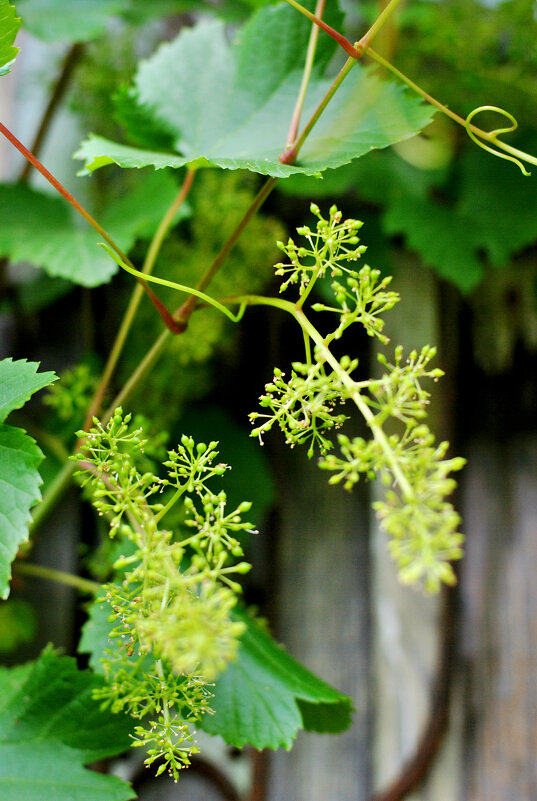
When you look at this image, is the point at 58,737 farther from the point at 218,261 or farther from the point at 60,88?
the point at 60,88

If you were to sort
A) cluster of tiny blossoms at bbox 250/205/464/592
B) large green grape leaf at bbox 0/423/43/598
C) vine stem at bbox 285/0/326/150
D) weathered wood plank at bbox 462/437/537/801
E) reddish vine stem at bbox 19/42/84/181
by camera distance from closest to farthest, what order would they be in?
1. cluster of tiny blossoms at bbox 250/205/464/592
2. large green grape leaf at bbox 0/423/43/598
3. vine stem at bbox 285/0/326/150
4. weathered wood plank at bbox 462/437/537/801
5. reddish vine stem at bbox 19/42/84/181

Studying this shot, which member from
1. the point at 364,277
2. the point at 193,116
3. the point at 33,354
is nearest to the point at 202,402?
the point at 33,354

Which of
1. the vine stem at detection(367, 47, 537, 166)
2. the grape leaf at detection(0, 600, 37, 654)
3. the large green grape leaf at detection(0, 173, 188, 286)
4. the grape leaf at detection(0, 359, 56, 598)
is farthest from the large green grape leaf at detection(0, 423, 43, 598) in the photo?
the grape leaf at detection(0, 600, 37, 654)

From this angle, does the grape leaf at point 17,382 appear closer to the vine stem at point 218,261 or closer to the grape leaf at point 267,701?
the vine stem at point 218,261

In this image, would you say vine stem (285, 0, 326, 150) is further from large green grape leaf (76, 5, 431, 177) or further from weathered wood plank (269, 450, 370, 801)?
weathered wood plank (269, 450, 370, 801)

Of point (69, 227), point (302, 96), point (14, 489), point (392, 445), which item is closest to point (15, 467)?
point (14, 489)

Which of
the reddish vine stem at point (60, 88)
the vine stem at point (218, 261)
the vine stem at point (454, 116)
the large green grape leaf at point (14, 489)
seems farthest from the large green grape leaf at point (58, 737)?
the reddish vine stem at point (60, 88)

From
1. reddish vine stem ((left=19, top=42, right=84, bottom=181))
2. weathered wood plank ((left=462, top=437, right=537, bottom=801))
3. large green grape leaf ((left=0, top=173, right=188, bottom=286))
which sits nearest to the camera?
large green grape leaf ((left=0, top=173, right=188, bottom=286))
